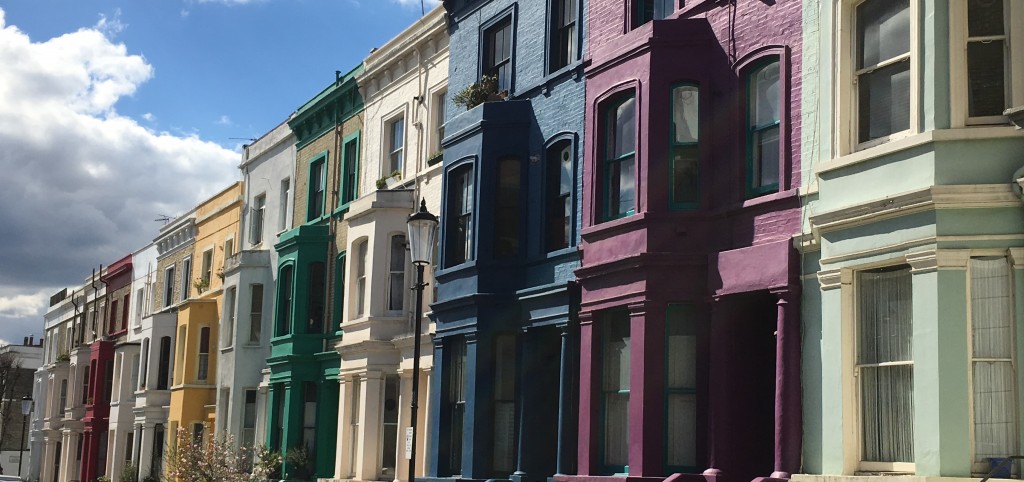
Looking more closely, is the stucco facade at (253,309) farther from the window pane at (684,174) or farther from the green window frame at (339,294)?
the window pane at (684,174)

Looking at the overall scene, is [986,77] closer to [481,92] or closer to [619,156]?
[619,156]

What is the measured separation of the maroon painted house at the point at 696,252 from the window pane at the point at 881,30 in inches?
60.3

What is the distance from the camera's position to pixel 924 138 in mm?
15531

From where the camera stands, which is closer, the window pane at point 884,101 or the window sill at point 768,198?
the window pane at point 884,101

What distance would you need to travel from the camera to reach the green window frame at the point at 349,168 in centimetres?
3462

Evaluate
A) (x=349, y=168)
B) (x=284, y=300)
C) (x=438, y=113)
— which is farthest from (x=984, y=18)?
(x=284, y=300)

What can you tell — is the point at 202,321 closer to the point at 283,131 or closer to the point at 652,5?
the point at 283,131

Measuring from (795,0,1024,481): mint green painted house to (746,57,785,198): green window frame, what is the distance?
1393mm

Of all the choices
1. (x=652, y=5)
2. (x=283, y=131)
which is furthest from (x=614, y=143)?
(x=283, y=131)

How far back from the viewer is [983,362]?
14977mm

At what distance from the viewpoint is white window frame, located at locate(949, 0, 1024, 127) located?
50.2ft

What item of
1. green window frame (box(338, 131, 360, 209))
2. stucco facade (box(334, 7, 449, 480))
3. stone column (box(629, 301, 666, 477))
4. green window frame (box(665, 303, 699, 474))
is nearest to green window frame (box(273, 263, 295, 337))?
green window frame (box(338, 131, 360, 209))

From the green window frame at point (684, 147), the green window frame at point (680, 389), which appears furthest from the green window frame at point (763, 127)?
the green window frame at point (680, 389)

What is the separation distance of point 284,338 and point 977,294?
23.2 meters
